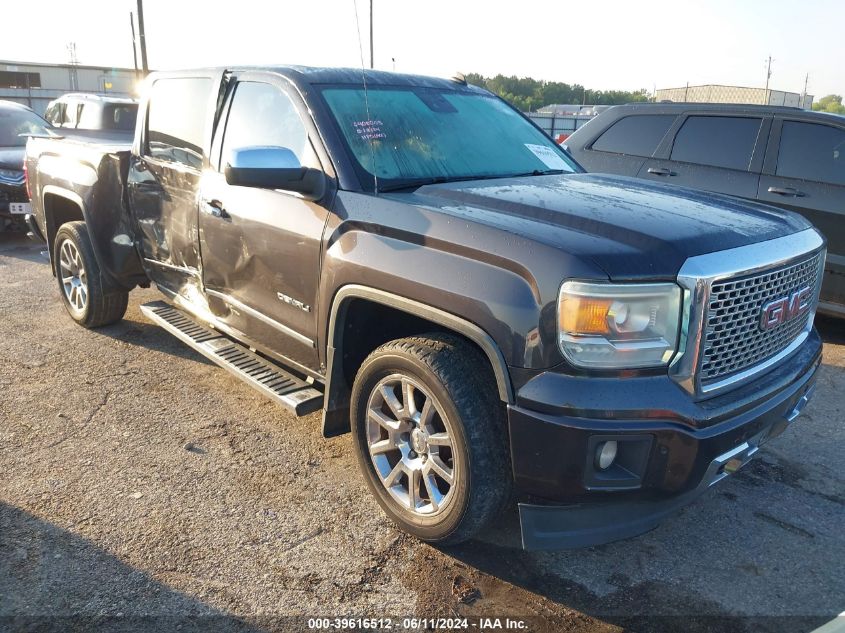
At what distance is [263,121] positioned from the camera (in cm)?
364

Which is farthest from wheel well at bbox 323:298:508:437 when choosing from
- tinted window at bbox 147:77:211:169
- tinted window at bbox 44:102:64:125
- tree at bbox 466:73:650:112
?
tree at bbox 466:73:650:112

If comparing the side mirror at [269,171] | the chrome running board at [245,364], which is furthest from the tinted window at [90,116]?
the side mirror at [269,171]

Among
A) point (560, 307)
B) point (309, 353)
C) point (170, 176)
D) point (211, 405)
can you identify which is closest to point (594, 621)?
point (560, 307)

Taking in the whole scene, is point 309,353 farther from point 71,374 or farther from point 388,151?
point 71,374

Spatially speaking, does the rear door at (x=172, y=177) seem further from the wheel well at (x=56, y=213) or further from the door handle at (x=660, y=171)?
the door handle at (x=660, y=171)

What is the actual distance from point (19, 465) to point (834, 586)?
3.81 metres

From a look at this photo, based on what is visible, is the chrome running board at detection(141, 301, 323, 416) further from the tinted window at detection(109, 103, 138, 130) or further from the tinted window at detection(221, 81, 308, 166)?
the tinted window at detection(109, 103, 138, 130)

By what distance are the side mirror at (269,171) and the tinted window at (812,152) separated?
4436mm

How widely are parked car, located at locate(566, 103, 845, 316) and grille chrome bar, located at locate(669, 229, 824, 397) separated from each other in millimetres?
3181

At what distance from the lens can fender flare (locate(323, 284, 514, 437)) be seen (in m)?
2.43

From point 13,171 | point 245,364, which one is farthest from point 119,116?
point 245,364

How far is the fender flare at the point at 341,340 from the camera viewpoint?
243cm

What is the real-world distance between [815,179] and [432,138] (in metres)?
3.76

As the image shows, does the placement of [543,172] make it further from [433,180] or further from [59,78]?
[59,78]
